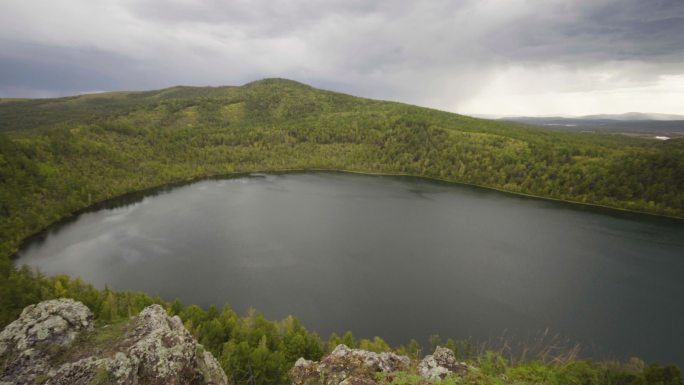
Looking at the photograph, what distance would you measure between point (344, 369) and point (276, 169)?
491 ft

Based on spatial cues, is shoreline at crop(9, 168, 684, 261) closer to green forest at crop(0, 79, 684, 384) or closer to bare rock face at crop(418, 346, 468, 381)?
green forest at crop(0, 79, 684, 384)

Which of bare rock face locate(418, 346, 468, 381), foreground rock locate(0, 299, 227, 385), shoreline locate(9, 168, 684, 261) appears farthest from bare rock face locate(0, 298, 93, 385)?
shoreline locate(9, 168, 684, 261)

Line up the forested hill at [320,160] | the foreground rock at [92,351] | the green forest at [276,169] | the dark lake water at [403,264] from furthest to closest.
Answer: the forested hill at [320,160]
the dark lake water at [403,264]
the green forest at [276,169]
the foreground rock at [92,351]

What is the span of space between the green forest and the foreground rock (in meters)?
13.0

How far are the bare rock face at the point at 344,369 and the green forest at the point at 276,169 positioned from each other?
7714 millimetres

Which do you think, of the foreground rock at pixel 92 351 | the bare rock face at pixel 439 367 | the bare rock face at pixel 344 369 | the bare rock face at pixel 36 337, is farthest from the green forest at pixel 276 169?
the bare rock face at pixel 36 337

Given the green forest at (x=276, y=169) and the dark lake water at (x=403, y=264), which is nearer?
the green forest at (x=276, y=169)

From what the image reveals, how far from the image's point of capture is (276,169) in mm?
158500

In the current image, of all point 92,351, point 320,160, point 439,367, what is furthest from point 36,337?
point 320,160

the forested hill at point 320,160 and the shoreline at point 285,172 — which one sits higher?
the forested hill at point 320,160

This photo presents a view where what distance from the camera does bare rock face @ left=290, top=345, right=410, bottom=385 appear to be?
12.8 metres

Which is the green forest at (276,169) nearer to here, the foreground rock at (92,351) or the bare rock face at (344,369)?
the bare rock face at (344,369)

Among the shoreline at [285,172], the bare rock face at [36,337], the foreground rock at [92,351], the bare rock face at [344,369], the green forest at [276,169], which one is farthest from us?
the shoreline at [285,172]

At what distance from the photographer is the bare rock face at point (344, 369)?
12.8m
